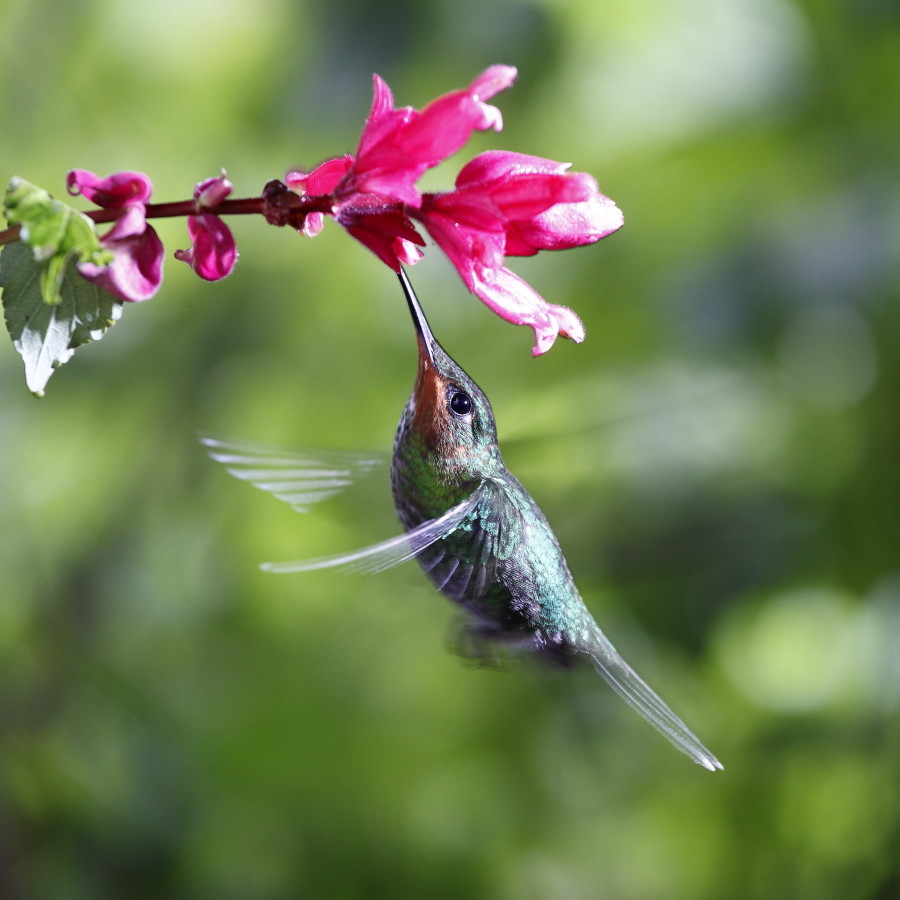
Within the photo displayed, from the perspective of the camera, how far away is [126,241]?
854mm

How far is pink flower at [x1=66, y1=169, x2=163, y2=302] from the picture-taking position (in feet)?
2.73

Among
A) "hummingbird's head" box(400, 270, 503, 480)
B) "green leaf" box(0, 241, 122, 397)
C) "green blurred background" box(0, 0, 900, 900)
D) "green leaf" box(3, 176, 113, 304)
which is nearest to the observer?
"green leaf" box(3, 176, 113, 304)

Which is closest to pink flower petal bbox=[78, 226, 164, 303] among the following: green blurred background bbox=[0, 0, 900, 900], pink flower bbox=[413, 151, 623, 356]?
pink flower bbox=[413, 151, 623, 356]

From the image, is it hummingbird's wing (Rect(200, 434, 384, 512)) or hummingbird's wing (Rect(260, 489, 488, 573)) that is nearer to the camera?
hummingbird's wing (Rect(260, 489, 488, 573))

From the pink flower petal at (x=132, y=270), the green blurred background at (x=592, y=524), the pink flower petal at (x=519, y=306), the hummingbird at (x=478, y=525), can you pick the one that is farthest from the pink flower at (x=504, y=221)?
the green blurred background at (x=592, y=524)

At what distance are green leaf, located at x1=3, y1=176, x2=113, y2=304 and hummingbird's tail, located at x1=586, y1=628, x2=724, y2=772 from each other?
0.66 metres

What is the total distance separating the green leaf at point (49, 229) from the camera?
75 cm

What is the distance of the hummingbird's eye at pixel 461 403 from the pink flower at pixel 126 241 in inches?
14.1

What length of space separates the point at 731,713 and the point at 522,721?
477 millimetres

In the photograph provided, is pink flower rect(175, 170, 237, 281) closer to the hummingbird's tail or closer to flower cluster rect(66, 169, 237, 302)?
flower cluster rect(66, 169, 237, 302)

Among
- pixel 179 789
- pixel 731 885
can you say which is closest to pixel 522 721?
pixel 731 885

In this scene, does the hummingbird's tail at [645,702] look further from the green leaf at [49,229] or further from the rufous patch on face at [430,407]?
the green leaf at [49,229]

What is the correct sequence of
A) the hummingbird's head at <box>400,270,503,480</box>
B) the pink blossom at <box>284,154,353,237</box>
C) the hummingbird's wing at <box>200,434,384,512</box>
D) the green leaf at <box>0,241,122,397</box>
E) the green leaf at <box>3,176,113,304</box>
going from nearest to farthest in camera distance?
the green leaf at <box>3,176,113,304</box> < the green leaf at <box>0,241,122,397</box> < the pink blossom at <box>284,154,353,237</box> < the hummingbird's head at <box>400,270,503,480</box> < the hummingbird's wing at <box>200,434,384,512</box>

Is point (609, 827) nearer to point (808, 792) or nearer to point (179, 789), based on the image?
point (808, 792)
